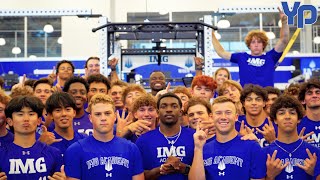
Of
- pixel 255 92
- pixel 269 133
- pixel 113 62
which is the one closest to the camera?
pixel 269 133

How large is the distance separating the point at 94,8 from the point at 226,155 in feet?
40.2

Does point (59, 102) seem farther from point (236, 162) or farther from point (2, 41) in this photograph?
point (2, 41)

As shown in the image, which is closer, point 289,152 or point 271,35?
point 289,152

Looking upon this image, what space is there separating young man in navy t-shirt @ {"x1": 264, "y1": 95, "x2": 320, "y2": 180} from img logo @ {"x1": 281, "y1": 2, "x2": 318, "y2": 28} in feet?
9.78

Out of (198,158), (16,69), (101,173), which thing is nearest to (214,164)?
(198,158)

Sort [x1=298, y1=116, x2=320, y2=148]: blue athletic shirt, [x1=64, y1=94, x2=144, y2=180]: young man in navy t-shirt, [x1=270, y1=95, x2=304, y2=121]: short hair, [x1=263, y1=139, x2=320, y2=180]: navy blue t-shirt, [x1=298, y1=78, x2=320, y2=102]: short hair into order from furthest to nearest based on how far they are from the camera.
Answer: [x1=298, y1=78, x2=320, y2=102]: short hair, [x1=298, y1=116, x2=320, y2=148]: blue athletic shirt, [x1=270, y1=95, x2=304, y2=121]: short hair, [x1=263, y1=139, x2=320, y2=180]: navy blue t-shirt, [x1=64, y1=94, x2=144, y2=180]: young man in navy t-shirt

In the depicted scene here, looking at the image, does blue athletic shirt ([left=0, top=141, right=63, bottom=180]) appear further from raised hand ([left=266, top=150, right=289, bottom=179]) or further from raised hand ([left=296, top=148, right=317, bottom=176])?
raised hand ([left=296, top=148, right=317, bottom=176])

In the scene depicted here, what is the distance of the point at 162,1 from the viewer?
16.0 meters

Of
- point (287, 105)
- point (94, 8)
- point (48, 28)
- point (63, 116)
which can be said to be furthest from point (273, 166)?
point (94, 8)

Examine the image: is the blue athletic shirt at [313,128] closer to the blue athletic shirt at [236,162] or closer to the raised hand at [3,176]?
the blue athletic shirt at [236,162]

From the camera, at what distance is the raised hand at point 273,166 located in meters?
4.12

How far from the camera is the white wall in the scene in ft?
51.2

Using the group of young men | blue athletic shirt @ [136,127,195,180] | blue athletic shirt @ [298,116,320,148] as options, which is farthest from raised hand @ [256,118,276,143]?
blue athletic shirt @ [136,127,195,180]

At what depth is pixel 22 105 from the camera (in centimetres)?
419
